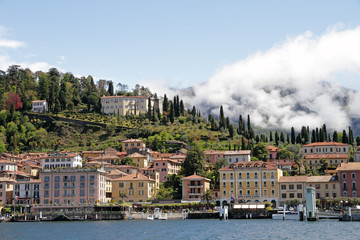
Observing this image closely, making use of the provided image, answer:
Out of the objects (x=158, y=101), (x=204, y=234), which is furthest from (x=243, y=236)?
(x=158, y=101)

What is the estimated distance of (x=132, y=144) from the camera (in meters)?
144

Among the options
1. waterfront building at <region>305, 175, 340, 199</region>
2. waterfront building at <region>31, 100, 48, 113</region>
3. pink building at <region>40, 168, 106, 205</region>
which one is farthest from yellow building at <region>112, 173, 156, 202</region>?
waterfront building at <region>31, 100, 48, 113</region>

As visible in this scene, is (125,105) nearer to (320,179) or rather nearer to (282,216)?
(320,179)

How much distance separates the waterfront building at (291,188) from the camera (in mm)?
110312

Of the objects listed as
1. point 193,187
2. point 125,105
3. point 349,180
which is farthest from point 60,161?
point 349,180

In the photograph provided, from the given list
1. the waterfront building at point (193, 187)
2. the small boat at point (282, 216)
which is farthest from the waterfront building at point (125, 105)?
the small boat at point (282, 216)

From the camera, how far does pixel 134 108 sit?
178625 millimetres

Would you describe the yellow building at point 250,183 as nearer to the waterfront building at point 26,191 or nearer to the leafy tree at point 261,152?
the leafy tree at point 261,152

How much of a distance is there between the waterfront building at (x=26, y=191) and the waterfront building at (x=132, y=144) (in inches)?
1463

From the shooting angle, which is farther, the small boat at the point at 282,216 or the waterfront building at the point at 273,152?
the waterfront building at the point at 273,152

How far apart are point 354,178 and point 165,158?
43.0 meters

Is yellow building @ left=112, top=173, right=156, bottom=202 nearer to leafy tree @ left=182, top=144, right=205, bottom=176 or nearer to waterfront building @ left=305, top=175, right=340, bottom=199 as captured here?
leafy tree @ left=182, top=144, right=205, bottom=176

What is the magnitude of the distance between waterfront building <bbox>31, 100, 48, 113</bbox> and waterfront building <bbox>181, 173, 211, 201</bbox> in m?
78.4

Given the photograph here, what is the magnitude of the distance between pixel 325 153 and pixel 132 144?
49589mm
